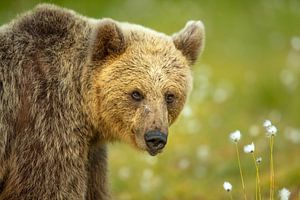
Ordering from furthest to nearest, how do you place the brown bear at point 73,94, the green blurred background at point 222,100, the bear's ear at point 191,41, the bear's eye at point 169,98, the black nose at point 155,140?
the green blurred background at point 222,100, the bear's ear at point 191,41, the bear's eye at point 169,98, the brown bear at point 73,94, the black nose at point 155,140

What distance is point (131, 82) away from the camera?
9.09 m

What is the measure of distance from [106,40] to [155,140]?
1196 mm

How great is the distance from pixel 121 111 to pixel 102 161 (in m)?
0.95

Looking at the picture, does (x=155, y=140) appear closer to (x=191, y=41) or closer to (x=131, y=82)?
(x=131, y=82)

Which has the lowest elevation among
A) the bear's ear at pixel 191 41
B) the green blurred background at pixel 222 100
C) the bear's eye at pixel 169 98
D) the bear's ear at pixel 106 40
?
the bear's eye at pixel 169 98

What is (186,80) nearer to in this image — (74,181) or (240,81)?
(74,181)

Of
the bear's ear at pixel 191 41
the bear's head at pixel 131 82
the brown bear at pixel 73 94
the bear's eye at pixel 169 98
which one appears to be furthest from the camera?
the bear's ear at pixel 191 41

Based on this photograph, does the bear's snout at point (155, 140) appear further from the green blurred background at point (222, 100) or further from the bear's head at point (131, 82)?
the green blurred background at point (222, 100)

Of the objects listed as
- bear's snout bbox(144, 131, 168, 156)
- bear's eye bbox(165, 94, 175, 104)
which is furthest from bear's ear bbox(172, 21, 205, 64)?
bear's snout bbox(144, 131, 168, 156)

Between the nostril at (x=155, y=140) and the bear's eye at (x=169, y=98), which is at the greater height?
the bear's eye at (x=169, y=98)

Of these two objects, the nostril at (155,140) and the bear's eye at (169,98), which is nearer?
the nostril at (155,140)

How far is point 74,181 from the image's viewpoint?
890 cm

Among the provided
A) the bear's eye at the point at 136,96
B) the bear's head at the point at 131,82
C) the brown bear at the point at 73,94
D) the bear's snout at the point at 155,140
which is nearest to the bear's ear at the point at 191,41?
the brown bear at the point at 73,94

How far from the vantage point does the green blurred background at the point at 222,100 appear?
43.7ft
